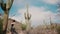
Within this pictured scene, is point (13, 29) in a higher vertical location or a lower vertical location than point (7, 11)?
lower

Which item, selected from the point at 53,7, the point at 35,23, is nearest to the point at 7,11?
the point at 35,23

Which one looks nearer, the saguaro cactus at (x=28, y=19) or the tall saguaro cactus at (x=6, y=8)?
the tall saguaro cactus at (x=6, y=8)

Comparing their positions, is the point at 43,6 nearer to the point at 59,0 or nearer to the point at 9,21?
the point at 59,0

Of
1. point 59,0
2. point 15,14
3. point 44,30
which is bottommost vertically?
point 44,30

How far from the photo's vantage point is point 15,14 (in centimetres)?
529

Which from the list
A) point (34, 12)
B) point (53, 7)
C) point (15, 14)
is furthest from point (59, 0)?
point (15, 14)

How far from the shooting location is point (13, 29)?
5.18 meters

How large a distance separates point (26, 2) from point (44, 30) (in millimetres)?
829

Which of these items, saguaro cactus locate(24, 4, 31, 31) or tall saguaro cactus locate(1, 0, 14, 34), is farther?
saguaro cactus locate(24, 4, 31, 31)

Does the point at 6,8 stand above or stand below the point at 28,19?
above

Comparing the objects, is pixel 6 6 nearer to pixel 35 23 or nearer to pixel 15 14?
pixel 15 14

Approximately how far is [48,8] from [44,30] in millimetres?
583

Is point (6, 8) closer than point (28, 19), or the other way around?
point (6, 8)

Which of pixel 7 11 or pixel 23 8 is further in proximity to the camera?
pixel 23 8
